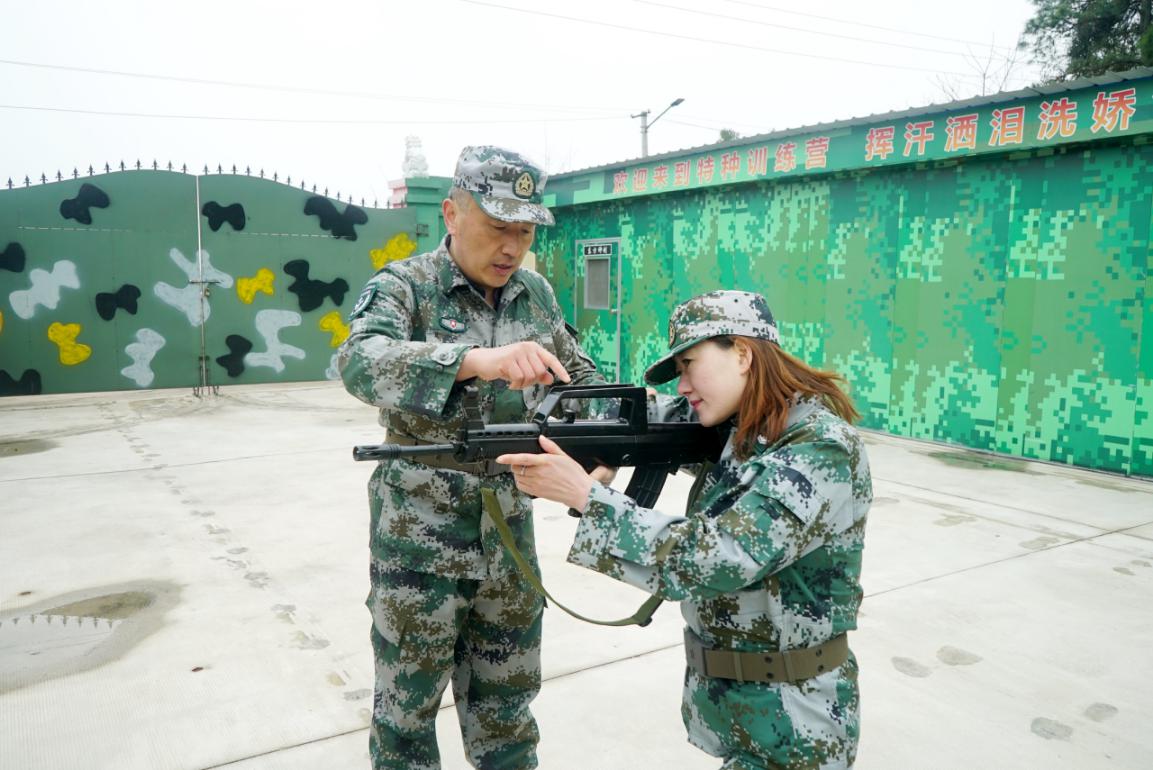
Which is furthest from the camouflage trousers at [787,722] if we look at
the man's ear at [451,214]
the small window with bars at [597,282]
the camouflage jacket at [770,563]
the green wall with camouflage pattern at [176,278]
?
the green wall with camouflage pattern at [176,278]

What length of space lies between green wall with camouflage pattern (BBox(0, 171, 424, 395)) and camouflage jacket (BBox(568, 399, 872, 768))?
34.9 ft

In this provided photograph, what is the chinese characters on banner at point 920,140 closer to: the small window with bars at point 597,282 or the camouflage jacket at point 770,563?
the small window with bars at point 597,282

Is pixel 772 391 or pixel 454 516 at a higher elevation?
pixel 772 391

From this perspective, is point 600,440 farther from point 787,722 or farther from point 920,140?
point 920,140

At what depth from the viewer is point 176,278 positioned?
10633mm

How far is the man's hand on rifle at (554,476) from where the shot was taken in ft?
4.94

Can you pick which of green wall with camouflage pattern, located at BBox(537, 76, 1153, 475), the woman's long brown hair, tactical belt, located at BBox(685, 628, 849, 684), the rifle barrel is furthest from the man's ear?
green wall with camouflage pattern, located at BBox(537, 76, 1153, 475)

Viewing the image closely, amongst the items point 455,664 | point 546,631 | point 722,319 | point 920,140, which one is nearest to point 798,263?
point 920,140

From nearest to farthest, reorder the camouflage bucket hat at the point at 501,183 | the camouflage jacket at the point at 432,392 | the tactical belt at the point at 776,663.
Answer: the tactical belt at the point at 776,663 → the camouflage jacket at the point at 432,392 → the camouflage bucket hat at the point at 501,183

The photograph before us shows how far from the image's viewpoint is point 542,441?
161 centimetres

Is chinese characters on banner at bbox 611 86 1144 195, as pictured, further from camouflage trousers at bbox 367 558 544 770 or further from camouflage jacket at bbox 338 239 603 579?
camouflage trousers at bbox 367 558 544 770

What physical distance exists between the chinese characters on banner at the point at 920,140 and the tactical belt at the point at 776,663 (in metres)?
5.74

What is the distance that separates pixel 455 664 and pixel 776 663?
1044mm

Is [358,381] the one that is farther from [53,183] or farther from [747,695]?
[53,183]
